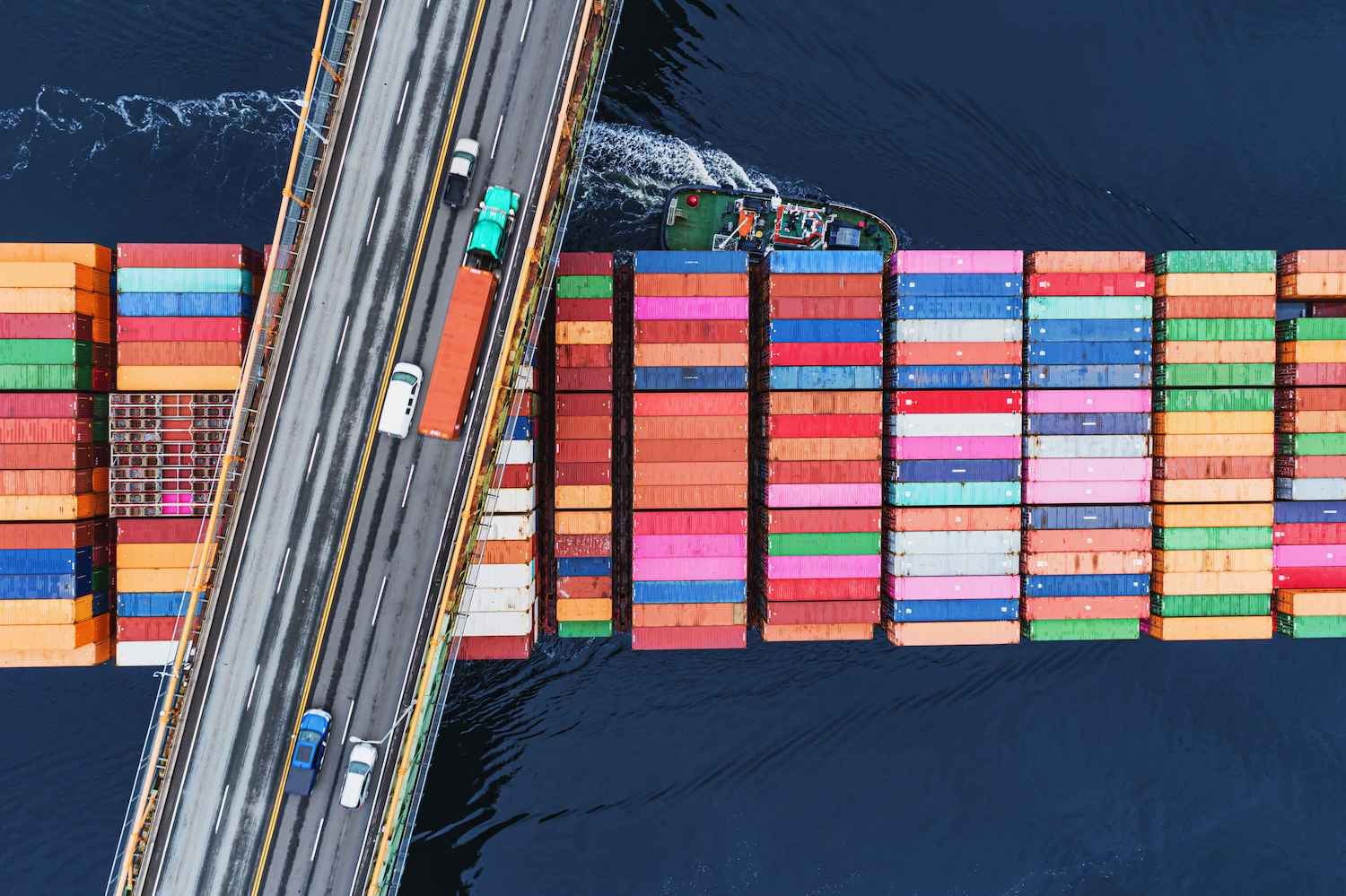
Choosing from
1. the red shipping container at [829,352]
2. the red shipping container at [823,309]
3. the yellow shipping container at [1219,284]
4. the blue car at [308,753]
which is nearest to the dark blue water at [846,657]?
the yellow shipping container at [1219,284]

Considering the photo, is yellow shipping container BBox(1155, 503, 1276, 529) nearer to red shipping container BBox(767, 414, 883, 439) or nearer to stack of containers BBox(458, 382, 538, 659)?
red shipping container BBox(767, 414, 883, 439)

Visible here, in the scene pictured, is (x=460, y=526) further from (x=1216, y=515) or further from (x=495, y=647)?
(x=1216, y=515)

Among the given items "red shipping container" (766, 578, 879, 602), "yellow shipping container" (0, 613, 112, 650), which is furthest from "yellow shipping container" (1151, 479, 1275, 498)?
"yellow shipping container" (0, 613, 112, 650)

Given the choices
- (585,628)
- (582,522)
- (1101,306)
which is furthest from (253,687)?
(1101,306)

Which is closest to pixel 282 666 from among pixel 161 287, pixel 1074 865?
pixel 161 287

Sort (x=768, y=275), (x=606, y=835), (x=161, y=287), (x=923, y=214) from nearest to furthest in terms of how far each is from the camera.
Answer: (x=161, y=287)
(x=768, y=275)
(x=606, y=835)
(x=923, y=214)

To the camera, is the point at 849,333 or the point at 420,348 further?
the point at 849,333

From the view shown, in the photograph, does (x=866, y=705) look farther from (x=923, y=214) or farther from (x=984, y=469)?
(x=923, y=214)

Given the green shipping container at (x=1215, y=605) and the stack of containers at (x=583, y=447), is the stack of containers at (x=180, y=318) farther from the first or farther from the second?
the green shipping container at (x=1215, y=605)
